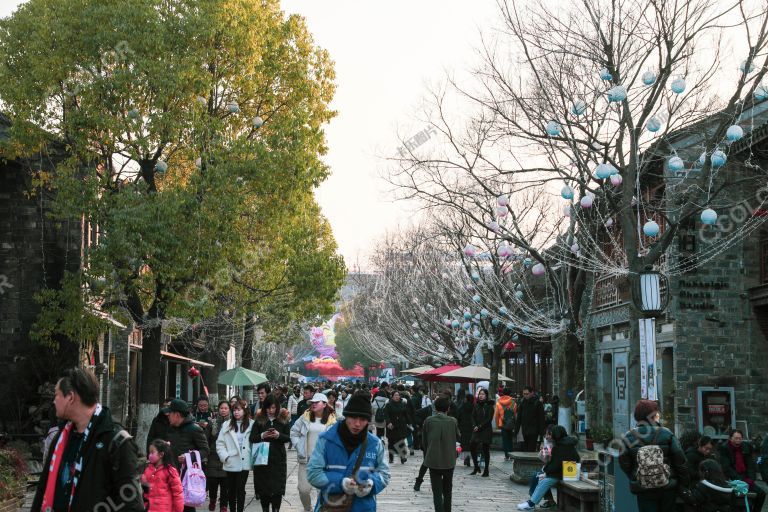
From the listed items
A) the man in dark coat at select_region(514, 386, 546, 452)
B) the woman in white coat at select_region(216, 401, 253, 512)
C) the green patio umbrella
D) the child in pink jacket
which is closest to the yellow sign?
the woman in white coat at select_region(216, 401, 253, 512)

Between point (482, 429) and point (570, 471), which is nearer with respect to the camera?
point (570, 471)

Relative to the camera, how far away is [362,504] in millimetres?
7270

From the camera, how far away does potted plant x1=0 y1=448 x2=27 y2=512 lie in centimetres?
1348

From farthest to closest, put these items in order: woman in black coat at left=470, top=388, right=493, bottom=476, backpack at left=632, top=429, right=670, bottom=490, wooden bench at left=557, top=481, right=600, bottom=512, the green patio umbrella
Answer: the green patio umbrella < woman in black coat at left=470, top=388, right=493, bottom=476 < wooden bench at left=557, top=481, right=600, bottom=512 < backpack at left=632, top=429, right=670, bottom=490

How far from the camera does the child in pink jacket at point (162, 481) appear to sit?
30.4 ft

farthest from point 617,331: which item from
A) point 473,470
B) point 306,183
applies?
point 306,183

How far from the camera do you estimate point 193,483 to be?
36.1 feet

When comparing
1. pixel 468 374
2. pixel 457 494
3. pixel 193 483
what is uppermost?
pixel 468 374

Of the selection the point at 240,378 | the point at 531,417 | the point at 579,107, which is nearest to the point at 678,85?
the point at 579,107

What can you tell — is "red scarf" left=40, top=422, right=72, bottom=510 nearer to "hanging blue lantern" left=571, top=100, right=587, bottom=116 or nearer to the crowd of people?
the crowd of people

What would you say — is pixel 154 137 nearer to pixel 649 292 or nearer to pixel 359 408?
pixel 649 292

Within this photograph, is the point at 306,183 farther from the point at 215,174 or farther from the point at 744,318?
the point at 744,318

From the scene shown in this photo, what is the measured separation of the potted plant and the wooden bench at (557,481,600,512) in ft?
25.2

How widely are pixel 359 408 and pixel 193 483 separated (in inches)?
172
